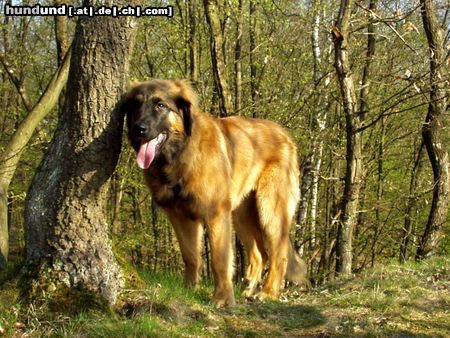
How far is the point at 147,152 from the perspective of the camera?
196 inches

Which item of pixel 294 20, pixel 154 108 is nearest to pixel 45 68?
pixel 294 20

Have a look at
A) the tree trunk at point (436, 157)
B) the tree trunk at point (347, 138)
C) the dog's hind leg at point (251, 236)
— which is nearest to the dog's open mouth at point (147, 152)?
the dog's hind leg at point (251, 236)

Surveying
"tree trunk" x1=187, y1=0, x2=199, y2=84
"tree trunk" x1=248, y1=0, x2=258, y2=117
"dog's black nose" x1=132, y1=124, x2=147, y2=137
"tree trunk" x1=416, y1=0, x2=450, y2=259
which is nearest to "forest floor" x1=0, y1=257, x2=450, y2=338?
"dog's black nose" x1=132, y1=124, x2=147, y2=137

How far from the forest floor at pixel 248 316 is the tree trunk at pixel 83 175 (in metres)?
0.26

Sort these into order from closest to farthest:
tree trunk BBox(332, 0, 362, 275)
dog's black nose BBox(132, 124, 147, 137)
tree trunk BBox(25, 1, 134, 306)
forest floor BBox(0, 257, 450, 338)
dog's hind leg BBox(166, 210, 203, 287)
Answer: forest floor BBox(0, 257, 450, 338)
tree trunk BBox(25, 1, 134, 306)
dog's black nose BBox(132, 124, 147, 137)
dog's hind leg BBox(166, 210, 203, 287)
tree trunk BBox(332, 0, 362, 275)

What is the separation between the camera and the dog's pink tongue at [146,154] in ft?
16.1

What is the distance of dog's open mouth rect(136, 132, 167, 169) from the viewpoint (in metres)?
4.91

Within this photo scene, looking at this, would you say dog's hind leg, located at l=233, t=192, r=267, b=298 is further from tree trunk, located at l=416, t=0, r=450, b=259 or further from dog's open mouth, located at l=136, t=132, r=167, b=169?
tree trunk, located at l=416, t=0, r=450, b=259

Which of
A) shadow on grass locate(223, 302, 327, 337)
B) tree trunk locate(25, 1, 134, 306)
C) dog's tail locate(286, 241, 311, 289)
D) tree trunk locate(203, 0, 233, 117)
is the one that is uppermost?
tree trunk locate(203, 0, 233, 117)

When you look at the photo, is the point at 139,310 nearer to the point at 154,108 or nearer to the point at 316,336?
the point at 316,336

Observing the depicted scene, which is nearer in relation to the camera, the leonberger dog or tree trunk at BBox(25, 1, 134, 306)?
tree trunk at BBox(25, 1, 134, 306)

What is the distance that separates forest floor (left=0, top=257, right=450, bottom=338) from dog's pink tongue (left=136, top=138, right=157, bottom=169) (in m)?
1.07

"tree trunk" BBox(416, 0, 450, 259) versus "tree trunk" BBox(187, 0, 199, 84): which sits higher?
"tree trunk" BBox(187, 0, 199, 84)

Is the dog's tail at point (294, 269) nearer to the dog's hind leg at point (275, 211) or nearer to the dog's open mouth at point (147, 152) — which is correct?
the dog's hind leg at point (275, 211)
